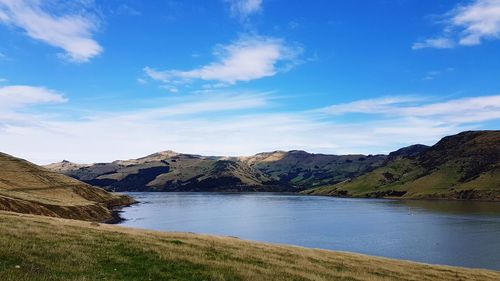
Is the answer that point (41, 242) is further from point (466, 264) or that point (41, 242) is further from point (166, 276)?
point (466, 264)

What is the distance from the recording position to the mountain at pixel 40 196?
114 m

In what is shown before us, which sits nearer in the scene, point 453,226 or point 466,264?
point 466,264

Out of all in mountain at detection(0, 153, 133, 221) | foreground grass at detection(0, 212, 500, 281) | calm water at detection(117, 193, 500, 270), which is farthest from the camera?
mountain at detection(0, 153, 133, 221)

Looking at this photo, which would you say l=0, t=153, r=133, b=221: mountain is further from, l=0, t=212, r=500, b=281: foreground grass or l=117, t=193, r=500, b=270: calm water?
l=0, t=212, r=500, b=281: foreground grass

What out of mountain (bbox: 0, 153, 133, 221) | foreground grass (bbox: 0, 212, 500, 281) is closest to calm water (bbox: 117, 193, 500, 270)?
mountain (bbox: 0, 153, 133, 221)

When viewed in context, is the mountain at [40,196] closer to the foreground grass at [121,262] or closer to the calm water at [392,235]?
the calm water at [392,235]

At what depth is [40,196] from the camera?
144875mm

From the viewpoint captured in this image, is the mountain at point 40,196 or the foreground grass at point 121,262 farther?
the mountain at point 40,196

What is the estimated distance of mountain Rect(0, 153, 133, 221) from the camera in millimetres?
113938

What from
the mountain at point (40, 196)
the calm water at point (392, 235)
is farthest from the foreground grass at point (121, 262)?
the mountain at point (40, 196)

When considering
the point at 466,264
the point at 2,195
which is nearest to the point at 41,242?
the point at 466,264

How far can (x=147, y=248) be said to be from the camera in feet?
100

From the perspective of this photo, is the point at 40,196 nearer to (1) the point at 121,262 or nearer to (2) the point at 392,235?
(2) the point at 392,235

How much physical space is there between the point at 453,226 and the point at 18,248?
459ft
